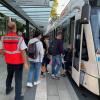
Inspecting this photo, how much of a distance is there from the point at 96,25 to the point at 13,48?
2.47m

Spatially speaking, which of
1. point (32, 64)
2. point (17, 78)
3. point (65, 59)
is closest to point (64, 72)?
point (65, 59)

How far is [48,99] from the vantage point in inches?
315

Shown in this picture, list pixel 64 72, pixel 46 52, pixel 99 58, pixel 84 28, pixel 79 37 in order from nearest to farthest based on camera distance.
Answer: pixel 99 58, pixel 84 28, pixel 79 37, pixel 46 52, pixel 64 72

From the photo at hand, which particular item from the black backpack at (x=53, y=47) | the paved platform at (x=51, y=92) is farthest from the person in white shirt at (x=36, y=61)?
the black backpack at (x=53, y=47)

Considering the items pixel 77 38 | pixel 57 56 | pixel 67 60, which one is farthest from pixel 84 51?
pixel 67 60

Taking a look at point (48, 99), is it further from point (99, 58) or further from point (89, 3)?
point (89, 3)

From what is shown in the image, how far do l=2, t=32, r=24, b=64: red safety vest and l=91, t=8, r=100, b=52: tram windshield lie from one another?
7.12 feet

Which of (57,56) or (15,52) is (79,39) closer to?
(57,56)

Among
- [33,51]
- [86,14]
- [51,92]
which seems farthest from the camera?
[33,51]

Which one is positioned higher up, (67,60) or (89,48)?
(89,48)

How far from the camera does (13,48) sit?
6992 millimetres

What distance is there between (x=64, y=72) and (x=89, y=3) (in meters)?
4.66

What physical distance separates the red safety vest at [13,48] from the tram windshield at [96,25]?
7.12 ft

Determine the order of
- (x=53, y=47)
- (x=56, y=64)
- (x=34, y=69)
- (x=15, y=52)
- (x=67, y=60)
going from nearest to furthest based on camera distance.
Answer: (x=15, y=52) < (x=34, y=69) < (x=53, y=47) < (x=56, y=64) < (x=67, y=60)
